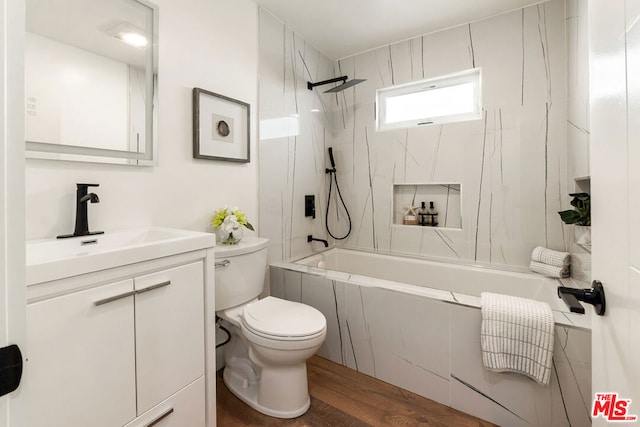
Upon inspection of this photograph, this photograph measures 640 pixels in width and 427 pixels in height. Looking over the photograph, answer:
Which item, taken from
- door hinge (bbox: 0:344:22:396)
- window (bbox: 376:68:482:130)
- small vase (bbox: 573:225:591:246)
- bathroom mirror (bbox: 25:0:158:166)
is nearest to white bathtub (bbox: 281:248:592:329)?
small vase (bbox: 573:225:591:246)

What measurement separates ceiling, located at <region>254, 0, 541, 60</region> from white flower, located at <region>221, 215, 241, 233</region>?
1.64 m

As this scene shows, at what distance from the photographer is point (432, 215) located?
258cm

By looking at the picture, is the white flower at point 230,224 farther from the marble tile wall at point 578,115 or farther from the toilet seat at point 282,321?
the marble tile wall at point 578,115

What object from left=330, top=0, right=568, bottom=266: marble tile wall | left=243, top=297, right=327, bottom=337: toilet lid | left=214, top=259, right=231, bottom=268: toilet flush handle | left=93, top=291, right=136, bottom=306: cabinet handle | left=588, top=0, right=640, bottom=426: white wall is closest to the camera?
left=588, top=0, right=640, bottom=426: white wall

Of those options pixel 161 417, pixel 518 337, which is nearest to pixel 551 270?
pixel 518 337

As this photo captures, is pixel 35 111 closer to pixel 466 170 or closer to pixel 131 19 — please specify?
pixel 131 19

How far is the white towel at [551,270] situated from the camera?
1909 mm

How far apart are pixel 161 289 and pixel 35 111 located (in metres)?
0.89

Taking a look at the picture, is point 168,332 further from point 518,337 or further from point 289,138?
point 289,138

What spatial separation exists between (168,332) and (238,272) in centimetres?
55

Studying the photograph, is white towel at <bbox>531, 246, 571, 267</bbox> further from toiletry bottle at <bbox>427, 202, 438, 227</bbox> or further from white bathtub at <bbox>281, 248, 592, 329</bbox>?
toiletry bottle at <bbox>427, 202, 438, 227</bbox>

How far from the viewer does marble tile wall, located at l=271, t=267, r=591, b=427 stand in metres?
1.32

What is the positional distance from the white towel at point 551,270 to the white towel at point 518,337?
0.69m

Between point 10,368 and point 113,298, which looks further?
point 113,298
